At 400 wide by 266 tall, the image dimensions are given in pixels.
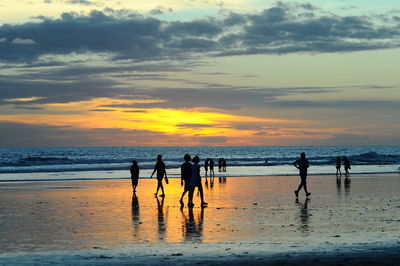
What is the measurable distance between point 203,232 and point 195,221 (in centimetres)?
237

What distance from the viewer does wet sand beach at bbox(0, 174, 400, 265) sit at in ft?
36.8

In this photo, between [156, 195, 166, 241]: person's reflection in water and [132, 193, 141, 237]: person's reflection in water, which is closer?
[156, 195, 166, 241]: person's reflection in water

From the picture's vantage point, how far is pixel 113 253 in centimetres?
1165

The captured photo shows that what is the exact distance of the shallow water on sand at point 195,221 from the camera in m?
13.4

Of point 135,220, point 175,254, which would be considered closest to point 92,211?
point 135,220

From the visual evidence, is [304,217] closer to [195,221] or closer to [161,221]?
[195,221]

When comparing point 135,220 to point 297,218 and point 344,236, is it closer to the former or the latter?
point 297,218

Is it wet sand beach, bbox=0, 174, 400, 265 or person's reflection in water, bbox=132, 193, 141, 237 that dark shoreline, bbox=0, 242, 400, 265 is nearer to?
wet sand beach, bbox=0, 174, 400, 265

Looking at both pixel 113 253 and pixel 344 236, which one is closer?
pixel 113 253

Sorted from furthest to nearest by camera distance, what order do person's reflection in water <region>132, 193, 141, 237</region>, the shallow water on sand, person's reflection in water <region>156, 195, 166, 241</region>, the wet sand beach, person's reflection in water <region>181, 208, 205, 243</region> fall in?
person's reflection in water <region>132, 193, 141, 237</region> → person's reflection in water <region>156, 195, 166, 241</region> → person's reflection in water <region>181, 208, 205, 243</region> → the shallow water on sand → the wet sand beach

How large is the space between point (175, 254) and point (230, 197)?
49.0 ft

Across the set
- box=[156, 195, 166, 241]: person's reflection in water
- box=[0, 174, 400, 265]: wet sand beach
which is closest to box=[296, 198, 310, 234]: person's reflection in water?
box=[0, 174, 400, 265]: wet sand beach

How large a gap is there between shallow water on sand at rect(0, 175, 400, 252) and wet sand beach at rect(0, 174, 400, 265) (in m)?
0.03

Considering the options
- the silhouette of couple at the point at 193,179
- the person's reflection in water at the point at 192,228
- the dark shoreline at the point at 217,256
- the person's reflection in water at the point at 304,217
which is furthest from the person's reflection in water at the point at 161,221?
the person's reflection in water at the point at 304,217
